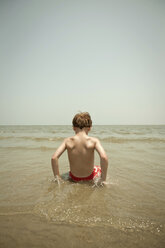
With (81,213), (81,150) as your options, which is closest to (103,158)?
(81,150)

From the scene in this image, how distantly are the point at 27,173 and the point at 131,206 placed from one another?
2.40 meters

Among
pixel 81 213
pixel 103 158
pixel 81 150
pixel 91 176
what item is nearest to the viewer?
pixel 81 213

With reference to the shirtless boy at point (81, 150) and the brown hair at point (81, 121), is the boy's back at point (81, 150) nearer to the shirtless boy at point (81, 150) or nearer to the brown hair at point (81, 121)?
the shirtless boy at point (81, 150)

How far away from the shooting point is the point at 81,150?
2.45m

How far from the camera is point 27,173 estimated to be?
3.33m

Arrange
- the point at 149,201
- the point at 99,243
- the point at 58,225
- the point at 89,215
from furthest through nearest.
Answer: the point at 149,201 → the point at 89,215 → the point at 58,225 → the point at 99,243

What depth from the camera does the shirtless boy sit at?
7.93ft

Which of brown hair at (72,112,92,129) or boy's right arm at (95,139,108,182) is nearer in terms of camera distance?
boy's right arm at (95,139,108,182)

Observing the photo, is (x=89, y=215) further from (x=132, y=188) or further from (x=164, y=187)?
(x=164, y=187)

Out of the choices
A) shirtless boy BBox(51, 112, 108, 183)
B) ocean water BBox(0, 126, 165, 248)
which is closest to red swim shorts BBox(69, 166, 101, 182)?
shirtless boy BBox(51, 112, 108, 183)

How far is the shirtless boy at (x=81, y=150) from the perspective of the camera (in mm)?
2416

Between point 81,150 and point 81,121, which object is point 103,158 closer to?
point 81,150

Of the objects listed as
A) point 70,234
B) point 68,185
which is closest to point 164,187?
point 68,185

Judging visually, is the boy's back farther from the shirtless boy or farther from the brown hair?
the brown hair
